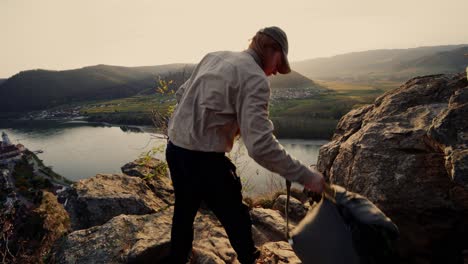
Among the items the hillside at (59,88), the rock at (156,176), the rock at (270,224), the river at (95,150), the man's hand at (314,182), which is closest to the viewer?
the man's hand at (314,182)

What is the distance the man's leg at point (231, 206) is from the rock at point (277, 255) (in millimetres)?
904

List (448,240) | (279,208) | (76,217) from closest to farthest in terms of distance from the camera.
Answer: (448,240) → (76,217) → (279,208)

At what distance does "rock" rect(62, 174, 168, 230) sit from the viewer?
5.02 meters

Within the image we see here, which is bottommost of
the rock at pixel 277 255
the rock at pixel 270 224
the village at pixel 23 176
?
the village at pixel 23 176

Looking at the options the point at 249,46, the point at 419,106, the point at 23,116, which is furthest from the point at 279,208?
the point at 23,116

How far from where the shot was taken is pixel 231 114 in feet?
7.63

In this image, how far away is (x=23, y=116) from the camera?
115688 mm

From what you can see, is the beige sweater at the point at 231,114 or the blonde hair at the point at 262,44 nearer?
the beige sweater at the point at 231,114

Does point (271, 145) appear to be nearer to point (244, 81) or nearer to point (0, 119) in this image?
point (244, 81)

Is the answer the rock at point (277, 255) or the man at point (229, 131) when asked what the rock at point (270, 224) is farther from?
the man at point (229, 131)

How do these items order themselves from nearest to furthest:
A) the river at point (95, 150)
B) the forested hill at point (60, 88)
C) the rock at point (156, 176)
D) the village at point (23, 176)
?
the rock at point (156, 176)
the river at point (95, 150)
the village at point (23, 176)
the forested hill at point (60, 88)

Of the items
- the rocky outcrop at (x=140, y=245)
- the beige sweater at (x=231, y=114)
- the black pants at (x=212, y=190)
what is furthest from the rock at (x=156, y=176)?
the beige sweater at (x=231, y=114)

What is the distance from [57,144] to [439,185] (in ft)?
214

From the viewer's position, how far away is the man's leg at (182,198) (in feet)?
8.26
